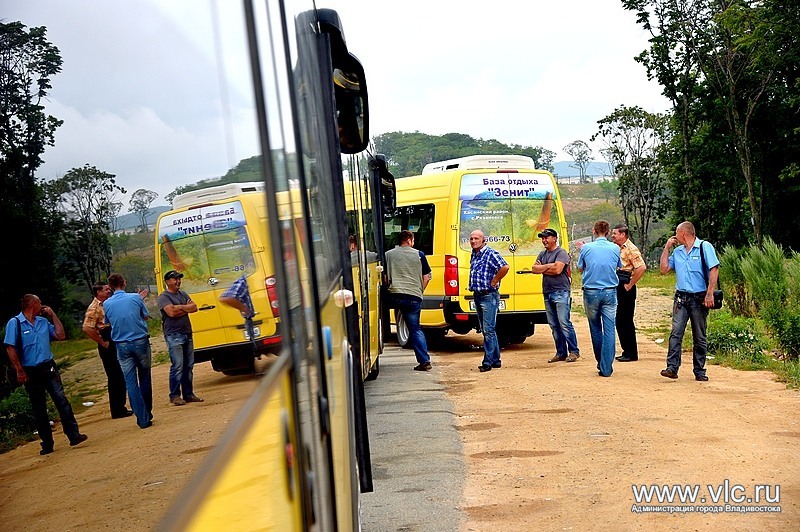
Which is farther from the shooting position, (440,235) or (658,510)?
(440,235)

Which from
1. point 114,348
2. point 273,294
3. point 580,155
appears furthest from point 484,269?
point 580,155

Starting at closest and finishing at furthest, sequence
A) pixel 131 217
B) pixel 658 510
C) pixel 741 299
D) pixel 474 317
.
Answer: pixel 131 217, pixel 658 510, pixel 474 317, pixel 741 299

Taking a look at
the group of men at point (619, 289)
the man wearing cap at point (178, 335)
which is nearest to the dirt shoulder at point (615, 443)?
the group of men at point (619, 289)

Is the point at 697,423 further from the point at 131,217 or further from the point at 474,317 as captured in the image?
the point at 131,217

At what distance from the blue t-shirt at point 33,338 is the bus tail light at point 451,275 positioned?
1356 centimetres

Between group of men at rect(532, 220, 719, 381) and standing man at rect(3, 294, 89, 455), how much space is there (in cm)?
905

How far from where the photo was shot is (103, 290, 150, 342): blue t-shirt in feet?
3.82

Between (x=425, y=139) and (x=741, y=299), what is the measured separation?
109550 millimetres

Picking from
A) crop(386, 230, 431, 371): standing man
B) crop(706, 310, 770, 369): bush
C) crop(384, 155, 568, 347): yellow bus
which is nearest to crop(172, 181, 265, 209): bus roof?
crop(386, 230, 431, 371): standing man

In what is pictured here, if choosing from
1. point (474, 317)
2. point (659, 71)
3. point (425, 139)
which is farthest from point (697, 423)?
point (425, 139)

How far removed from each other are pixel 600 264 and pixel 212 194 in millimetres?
10071

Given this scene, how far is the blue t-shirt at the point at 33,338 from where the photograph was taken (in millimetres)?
947

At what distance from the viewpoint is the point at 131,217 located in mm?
1213

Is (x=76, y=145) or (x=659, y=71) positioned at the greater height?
(x=659, y=71)
